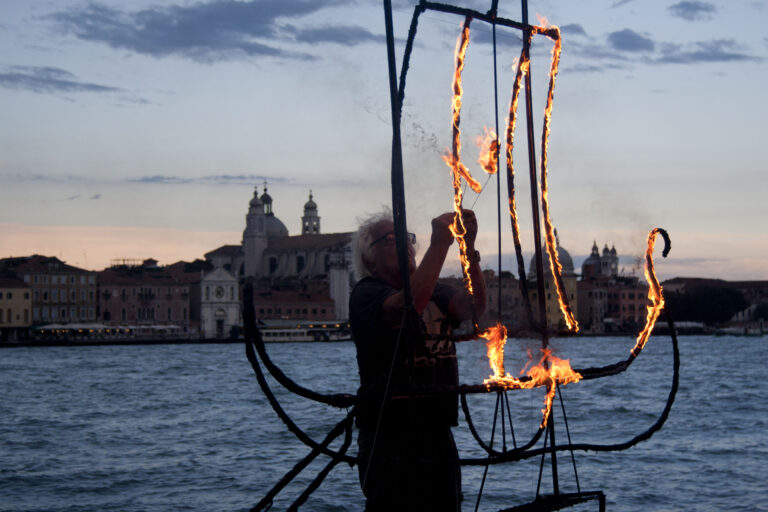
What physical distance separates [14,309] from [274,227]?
123ft

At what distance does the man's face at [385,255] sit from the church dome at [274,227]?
119 metres

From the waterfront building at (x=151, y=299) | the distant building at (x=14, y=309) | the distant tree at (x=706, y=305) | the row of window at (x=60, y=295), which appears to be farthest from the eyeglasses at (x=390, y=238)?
the distant tree at (x=706, y=305)

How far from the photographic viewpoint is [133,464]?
15789 millimetres

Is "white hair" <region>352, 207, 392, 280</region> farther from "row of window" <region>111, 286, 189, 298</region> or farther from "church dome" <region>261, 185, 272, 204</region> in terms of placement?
"church dome" <region>261, 185, 272, 204</region>

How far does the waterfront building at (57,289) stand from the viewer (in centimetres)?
9400

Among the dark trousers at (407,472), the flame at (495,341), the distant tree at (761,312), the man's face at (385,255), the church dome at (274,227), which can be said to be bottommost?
the dark trousers at (407,472)

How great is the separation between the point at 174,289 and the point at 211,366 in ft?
158

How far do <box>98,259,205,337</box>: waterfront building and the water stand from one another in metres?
62.8

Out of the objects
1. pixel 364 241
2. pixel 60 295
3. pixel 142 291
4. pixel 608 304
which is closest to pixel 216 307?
pixel 142 291

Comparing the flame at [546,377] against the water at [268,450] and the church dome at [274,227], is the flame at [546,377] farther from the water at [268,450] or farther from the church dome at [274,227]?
the church dome at [274,227]

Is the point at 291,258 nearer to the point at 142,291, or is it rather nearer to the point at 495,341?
the point at 142,291

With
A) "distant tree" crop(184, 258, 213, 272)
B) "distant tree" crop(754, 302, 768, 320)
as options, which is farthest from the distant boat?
"distant tree" crop(754, 302, 768, 320)

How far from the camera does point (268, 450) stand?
670 inches

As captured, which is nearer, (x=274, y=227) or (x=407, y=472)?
(x=407, y=472)
